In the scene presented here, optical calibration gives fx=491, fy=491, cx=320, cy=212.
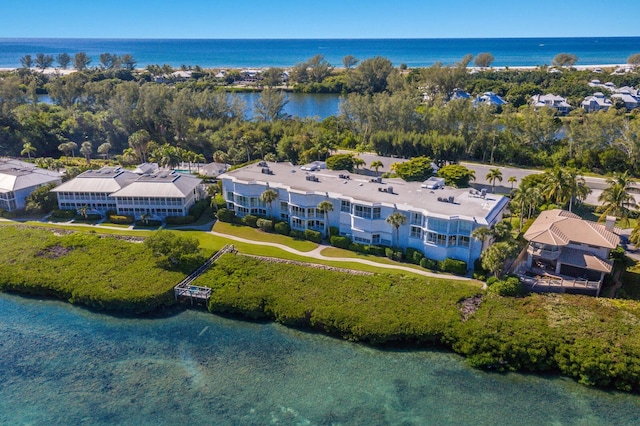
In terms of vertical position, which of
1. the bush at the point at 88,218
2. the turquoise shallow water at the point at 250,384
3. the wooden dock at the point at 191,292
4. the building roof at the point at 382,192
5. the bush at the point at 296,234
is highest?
the building roof at the point at 382,192

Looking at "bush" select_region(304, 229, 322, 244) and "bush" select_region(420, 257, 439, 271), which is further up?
"bush" select_region(304, 229, 322, 244)

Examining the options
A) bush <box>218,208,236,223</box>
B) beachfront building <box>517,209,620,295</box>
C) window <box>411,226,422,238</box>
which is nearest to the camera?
beachfront building <box>517,209,620,295</box>

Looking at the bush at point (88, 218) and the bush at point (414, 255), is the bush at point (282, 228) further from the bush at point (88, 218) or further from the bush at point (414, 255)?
the bush at point (88, 218)

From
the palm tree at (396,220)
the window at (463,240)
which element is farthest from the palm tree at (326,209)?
the window at (463,240)

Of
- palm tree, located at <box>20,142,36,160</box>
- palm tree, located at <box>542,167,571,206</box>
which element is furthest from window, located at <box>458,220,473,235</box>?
palm tree, located at <box>20,142,36,160</box>

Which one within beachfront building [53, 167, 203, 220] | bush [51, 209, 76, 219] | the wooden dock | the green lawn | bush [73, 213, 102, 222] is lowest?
the wooden dock

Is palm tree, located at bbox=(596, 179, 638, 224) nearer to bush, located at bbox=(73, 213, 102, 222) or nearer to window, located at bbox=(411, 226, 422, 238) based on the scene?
window, located at bbox=(411, 226, 422, 238)
